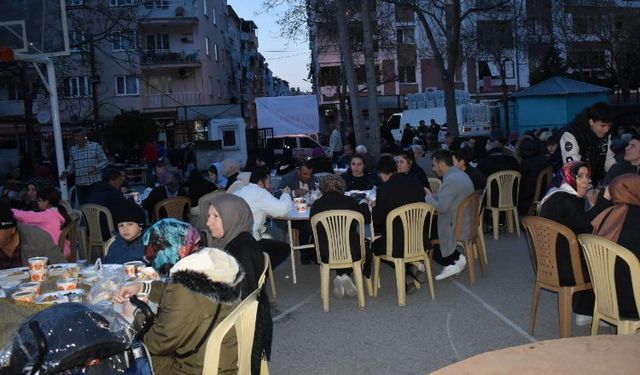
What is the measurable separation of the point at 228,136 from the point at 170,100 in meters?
19.7

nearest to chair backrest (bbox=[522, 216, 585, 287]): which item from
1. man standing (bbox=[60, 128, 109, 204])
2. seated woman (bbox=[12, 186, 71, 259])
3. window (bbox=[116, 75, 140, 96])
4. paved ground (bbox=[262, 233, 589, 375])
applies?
paved ground (bbox=[262, 233, 589, 375])

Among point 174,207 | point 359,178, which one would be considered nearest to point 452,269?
point 359,178

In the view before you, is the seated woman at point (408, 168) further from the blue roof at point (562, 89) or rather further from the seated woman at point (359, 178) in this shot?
the blue roof at point (562, 89)

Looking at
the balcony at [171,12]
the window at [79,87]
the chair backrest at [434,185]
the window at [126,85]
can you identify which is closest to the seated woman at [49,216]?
the chair backrest at [434,185]

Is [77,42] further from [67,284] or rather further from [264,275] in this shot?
[264,275]

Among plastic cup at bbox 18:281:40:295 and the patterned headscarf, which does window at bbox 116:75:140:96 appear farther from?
the patterned headscarf

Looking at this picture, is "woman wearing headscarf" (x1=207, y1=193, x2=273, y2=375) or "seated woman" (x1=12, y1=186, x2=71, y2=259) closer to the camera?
"woman wearing headscarf" (x1=207, y1=193, x2=273, y2=375)

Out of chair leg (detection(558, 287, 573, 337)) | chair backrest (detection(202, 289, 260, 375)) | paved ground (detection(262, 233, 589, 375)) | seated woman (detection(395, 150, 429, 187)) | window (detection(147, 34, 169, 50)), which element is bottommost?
paved ground (detection(262, 233, 589, 375))

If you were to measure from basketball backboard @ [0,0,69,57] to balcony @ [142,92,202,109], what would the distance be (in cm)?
3000

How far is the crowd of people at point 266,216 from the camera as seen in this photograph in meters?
3.09

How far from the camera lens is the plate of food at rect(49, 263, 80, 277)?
4.38 metres

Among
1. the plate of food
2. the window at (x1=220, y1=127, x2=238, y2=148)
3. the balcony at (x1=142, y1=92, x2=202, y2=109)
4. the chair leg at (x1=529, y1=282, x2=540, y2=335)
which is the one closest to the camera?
the plate of food

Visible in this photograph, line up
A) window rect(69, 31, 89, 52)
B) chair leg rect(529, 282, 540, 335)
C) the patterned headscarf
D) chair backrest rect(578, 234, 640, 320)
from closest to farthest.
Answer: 1. the patterned headscarf
2. chair backrest rect(578, 234, 640, 320)
3. chair leg rect(529, 282, 540, 335)
4. window rect(69, 31, 89, 52)

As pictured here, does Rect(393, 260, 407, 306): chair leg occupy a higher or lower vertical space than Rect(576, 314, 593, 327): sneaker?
higher
